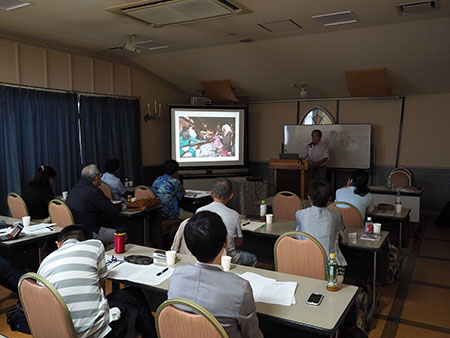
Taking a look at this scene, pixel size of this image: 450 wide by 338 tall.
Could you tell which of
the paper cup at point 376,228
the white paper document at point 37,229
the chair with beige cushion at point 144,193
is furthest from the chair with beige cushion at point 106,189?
the paper cup at point 376,228

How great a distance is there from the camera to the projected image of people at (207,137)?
26.4 ft

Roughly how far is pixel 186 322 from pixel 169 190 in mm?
3436

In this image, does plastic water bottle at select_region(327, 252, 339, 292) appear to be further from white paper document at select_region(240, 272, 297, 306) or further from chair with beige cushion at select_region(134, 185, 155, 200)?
chair with beige cushion at select_region(134, 185, 155, 200)

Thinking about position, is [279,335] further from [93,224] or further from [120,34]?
[120,34]

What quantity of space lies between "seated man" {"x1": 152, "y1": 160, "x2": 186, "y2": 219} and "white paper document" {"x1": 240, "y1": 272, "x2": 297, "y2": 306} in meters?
2.77

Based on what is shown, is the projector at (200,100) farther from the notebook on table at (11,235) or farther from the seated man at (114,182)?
the notebook on table at (11,235)

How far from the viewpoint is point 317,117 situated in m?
8.23

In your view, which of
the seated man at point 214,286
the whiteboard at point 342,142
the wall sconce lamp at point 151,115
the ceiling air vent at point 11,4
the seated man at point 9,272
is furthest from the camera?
the wall sconce lamp at point 151,115

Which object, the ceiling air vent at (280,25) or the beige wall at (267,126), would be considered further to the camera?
the beige wall at (267,126)

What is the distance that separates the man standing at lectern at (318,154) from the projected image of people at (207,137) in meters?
1.72

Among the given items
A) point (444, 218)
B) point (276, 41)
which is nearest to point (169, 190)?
point (276, 41)

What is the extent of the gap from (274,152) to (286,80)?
1.89 meters

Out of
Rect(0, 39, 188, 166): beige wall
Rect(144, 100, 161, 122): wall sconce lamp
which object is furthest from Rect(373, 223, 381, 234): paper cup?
Rect(144, 100, 161, 122): wall sconce lamp

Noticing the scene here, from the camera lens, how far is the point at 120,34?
557 centimetres
